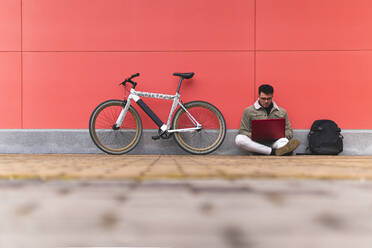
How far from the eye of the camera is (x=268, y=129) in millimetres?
3477

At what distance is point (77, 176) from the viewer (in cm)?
83

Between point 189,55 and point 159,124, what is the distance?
116cm

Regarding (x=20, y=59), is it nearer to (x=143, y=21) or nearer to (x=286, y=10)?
(x=143, y=21)

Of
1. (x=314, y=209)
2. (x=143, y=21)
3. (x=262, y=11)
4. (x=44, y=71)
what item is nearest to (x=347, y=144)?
(x=262, y=11)

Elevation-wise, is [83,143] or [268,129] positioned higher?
[268,129]

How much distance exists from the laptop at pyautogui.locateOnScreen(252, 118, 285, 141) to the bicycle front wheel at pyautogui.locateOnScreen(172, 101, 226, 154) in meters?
0.45

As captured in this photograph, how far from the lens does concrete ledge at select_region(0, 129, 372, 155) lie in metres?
3.83

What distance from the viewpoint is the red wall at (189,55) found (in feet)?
12.9

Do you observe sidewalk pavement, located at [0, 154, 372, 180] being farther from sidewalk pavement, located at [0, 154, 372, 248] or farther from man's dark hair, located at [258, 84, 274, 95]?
man's dark hair, located at [258, 84, 274, 95]

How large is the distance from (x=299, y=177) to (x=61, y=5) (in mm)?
4363

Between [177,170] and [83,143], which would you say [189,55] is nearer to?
[83,143]

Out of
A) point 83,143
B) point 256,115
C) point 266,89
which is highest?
point 266,89

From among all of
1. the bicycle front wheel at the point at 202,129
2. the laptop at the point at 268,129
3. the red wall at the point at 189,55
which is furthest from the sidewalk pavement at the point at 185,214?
the red wall at the point at 189,55

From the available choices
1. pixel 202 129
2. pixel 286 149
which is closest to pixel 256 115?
pixel 286 149
